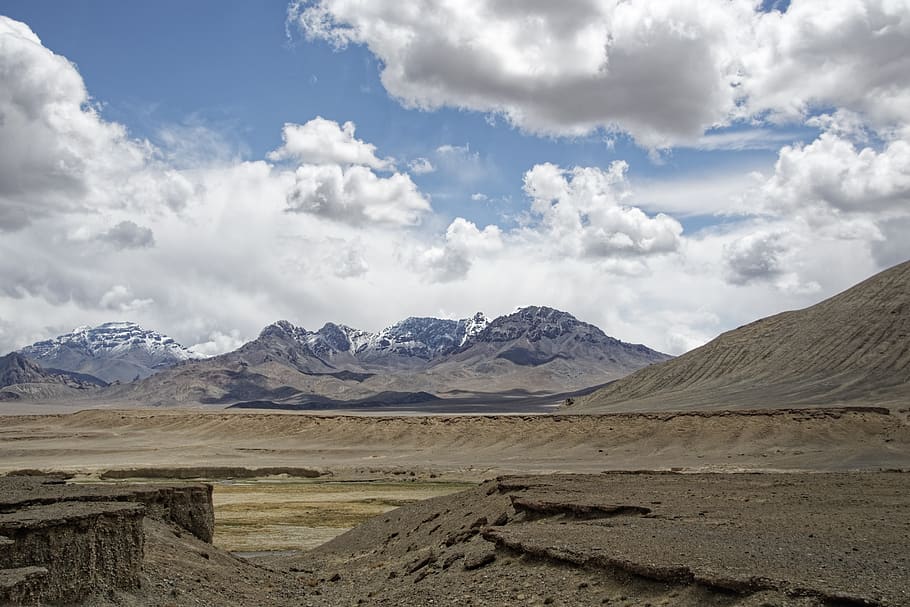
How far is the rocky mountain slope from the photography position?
14962cm

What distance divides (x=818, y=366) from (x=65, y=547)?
171 meters

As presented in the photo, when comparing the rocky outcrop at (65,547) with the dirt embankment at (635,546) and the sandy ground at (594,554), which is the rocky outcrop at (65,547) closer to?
the sandy ground at (594,554)

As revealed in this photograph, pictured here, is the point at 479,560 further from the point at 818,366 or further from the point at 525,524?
the point at 818,366

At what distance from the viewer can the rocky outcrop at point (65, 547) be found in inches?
666

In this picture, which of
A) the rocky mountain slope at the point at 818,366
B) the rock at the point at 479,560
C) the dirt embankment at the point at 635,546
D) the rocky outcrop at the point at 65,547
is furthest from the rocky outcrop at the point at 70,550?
the rocky mountain slope at the point at 818,366

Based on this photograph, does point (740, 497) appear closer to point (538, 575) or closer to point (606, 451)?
point (538, 575)

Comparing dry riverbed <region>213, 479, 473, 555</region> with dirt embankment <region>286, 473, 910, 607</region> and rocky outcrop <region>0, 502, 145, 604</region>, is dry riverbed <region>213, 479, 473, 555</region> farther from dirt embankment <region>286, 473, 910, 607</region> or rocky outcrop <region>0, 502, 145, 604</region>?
rocky outcrop <region>0, 502, 145, 604</region>

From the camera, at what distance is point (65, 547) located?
18.3 m

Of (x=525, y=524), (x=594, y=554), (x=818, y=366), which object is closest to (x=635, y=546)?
(x=594, y=554)

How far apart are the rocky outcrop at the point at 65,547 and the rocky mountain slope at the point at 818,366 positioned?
129 meters

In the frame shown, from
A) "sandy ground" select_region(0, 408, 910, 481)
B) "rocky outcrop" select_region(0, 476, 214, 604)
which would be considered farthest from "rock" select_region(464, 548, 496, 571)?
"sandy ground" select_region(0, 408, 910, 481)

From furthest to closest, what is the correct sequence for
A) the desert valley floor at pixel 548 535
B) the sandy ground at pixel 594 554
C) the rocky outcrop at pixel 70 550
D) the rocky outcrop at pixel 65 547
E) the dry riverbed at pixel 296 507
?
1. the dry riverbed at pixel 296 507
2. the desert valley floor at pixel 548 535
3. the rocky outcrop at pixel 70 550
4. the rocky outcrop at pixel 65 547
5. the sandy ground at pixel 594 554

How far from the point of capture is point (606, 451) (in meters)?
84.8

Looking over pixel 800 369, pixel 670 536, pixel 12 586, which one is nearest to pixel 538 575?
pixel 670 536
